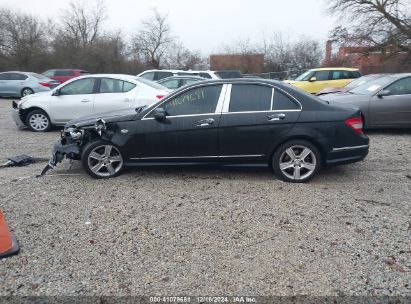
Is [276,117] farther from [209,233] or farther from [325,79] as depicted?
[325,79]

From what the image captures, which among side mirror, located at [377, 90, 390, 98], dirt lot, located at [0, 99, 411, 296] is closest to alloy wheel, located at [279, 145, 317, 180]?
dirt lot, located at [0, 99, 411, 296]

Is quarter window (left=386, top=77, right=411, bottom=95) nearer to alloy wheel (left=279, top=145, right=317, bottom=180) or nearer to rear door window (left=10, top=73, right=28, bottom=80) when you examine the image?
alloy wheel (left=279, top=145, right=317, bottom=180)

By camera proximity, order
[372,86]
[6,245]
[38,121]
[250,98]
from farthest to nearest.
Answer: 1. [38,121]
2. [372,86]
3. [250,98]
4. [6,245]

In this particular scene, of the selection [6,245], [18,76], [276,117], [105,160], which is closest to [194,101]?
[276,117]

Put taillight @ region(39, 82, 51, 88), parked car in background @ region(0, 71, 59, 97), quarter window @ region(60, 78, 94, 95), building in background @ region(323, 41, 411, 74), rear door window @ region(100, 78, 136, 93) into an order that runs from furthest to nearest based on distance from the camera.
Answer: building in background @ region(323, 41, 411, 74)
parked car in background @ region(0, 71, 59, 97)
taillight @ region(39, 82, 51, 88)
quarter window @ region(60, 78, 94, 95)
rear door window @ region(100, 78, 136, 93)

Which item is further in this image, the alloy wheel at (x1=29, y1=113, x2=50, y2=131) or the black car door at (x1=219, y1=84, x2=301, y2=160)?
the alloy wheel at (x1=29, y1=113, x2=50, y2=131)

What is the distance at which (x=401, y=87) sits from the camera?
303 inches

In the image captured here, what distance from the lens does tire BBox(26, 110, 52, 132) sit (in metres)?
8.53

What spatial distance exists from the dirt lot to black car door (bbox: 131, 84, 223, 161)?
43 centimetres

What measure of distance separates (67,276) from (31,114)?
23.1 ft

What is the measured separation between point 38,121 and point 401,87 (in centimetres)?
907

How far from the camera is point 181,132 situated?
4758 mm

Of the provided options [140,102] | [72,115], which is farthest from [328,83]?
[72,115]

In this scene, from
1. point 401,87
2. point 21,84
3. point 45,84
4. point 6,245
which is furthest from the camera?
point 21,84
